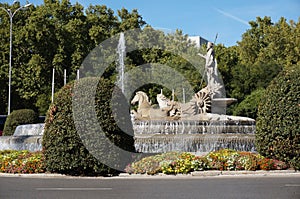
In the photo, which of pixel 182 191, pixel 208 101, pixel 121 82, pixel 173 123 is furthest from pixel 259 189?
pixel 121 82

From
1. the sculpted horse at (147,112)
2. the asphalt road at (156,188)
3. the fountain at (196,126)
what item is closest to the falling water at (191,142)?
the fountain at (196,126)

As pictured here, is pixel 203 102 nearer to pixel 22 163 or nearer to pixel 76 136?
pixel 22 163

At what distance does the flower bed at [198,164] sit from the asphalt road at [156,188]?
3.09 ft

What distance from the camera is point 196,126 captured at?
22.3 meters

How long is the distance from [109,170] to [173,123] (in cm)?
810

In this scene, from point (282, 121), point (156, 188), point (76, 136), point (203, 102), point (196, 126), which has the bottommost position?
point (156, 188)

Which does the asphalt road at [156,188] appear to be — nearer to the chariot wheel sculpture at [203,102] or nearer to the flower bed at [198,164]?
the flower bed at [198,164]

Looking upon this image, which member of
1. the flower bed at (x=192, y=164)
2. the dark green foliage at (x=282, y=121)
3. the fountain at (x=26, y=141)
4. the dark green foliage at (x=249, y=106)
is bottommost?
the flower bed at (x=192, y=164)

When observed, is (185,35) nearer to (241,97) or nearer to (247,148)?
(241,97)

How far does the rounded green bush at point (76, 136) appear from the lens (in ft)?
47.7

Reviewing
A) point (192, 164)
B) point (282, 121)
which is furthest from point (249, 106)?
point (192, 164)

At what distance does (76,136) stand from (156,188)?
13.4 feet

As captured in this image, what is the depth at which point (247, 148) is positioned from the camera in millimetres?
20469

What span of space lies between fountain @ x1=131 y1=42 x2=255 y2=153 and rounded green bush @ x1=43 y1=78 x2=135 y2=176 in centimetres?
553
